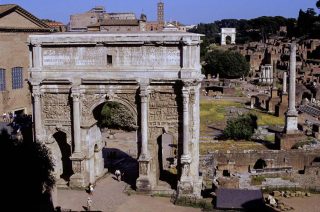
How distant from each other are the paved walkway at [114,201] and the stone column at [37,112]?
9.82 ft

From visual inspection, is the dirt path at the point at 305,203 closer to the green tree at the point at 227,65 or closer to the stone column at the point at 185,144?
the stone column at the point at 185,144

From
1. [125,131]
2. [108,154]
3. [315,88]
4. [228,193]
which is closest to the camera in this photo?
[228,193]

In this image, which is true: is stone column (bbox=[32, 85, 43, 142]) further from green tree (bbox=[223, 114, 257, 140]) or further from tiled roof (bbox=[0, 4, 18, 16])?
tiled roof (bbox=[0, 4, 18, 16])

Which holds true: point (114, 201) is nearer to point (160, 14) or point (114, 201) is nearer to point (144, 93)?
point (144, 93)

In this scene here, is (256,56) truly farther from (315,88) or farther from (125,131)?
(125,131)

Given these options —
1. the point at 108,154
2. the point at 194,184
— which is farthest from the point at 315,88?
the point at 194,184

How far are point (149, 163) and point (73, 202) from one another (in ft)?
13.0

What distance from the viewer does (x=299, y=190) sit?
26250mm

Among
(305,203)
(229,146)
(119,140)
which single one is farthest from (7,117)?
(305,203)

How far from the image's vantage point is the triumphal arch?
23.8 metres

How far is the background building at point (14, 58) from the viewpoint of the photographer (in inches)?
1537

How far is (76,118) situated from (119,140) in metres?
14.1

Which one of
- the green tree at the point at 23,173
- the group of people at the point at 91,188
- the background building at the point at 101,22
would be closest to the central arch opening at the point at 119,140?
the group of people at the point at 91,188

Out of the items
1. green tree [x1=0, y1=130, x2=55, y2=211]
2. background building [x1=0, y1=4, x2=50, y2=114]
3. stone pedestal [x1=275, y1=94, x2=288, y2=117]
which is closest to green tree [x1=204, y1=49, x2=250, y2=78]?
stone pedestal [x1=275, y1=94, x2=288, y2=117]
